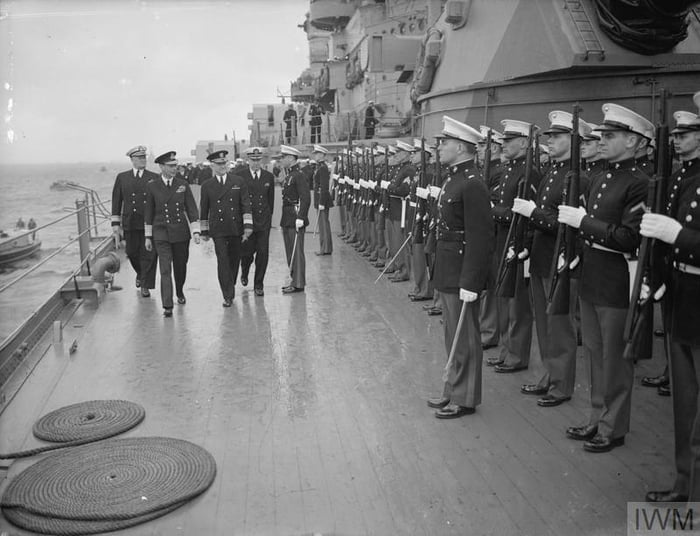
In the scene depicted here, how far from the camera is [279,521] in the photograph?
9.33 feet

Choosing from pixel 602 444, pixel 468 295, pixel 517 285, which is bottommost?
pixel 602 444

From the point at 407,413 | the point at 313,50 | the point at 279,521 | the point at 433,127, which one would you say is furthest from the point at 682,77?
the point at 313,50

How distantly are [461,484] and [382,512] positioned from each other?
0.44 meters

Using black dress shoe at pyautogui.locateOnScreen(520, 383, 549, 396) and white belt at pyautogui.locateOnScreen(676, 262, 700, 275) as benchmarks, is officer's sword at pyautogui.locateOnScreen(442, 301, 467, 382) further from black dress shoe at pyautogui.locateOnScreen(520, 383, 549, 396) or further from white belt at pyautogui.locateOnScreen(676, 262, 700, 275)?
white belt at pyautogui.locateOnScreen(676, 262, 700, 275)

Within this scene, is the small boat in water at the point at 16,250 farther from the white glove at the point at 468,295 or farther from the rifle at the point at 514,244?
the white glove at the point at 468,295

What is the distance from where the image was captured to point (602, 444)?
3.48 meters

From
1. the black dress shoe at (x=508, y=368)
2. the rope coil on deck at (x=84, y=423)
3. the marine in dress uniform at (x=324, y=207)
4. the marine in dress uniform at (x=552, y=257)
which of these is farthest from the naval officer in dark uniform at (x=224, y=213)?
the marine in dress uniform at (x=552, y=257)

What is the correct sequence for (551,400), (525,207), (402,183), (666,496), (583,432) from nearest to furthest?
(666,496)
(583,432)
(525,207)
(551,400)
(402,183)

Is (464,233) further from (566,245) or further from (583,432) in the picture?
(583,432)

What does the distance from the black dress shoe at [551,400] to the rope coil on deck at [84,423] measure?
8.00 feet

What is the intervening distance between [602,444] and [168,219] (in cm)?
509

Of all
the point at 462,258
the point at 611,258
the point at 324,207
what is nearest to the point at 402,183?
the point at 324,207

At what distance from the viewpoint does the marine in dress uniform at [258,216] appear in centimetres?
789

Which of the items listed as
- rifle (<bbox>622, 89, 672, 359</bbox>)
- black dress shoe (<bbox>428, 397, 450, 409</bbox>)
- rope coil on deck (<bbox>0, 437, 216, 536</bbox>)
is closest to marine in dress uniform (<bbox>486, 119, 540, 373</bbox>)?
black dress shoe (<bbox>428, 397, 450, 409</bbox>)
